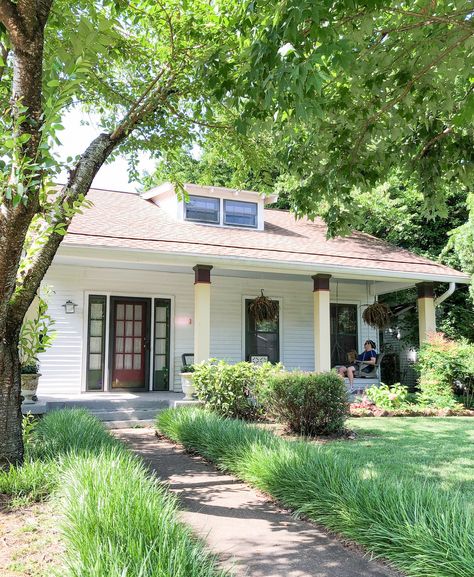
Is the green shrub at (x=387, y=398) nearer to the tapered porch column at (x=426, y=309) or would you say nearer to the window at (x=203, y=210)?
the tapered porch column at (x=426, y=309)

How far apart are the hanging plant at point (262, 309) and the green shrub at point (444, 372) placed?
3.78 m

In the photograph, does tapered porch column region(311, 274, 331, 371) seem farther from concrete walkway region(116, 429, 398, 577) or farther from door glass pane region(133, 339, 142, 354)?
concrete walkway region(116, 429, 398, 577)

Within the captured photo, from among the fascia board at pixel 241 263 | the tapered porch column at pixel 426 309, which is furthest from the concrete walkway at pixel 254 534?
the tapered porch column at pixel 426 309

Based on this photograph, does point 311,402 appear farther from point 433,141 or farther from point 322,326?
point 433,141

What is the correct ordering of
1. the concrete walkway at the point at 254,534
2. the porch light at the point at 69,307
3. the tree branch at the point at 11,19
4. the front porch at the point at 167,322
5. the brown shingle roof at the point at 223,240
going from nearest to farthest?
1. the concrete walkway at the point at 254,534
2. the tree branch at the point at 11,19
3. the brown shingle roof at the point at 223,240
4. the front porch at the point at 167,322
5. the porch light at the point at 69,307

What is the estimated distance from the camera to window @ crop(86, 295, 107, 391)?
40.0 ft

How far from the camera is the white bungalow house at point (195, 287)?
11.3 meters

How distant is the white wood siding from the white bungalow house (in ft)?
0.08

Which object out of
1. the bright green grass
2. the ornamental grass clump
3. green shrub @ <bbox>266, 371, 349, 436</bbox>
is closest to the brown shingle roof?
green shrub @ <bbox>266, 371, 349, 436</bbox>

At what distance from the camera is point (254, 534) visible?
407 cm

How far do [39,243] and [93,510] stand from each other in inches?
103

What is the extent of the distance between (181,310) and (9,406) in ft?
27.5

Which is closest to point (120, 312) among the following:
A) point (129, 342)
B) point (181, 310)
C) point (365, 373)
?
point (129, 342)

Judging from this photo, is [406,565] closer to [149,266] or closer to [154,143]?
[154,143]
